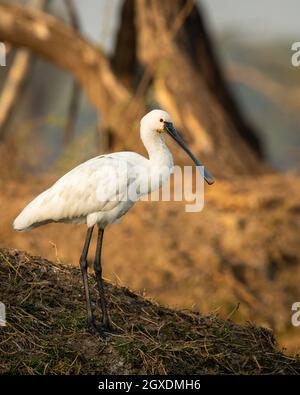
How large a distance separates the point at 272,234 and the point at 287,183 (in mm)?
1192

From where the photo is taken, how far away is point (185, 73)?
18.9 meters

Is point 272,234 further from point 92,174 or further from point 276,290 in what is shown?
point 92,174

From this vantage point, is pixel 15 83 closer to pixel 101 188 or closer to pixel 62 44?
pixel 62 44

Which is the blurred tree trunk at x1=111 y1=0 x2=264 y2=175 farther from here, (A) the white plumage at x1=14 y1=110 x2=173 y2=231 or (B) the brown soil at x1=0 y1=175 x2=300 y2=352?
(A) the white plumage at x1=14 y1=110 x2=173 y2=231

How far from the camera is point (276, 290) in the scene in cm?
1574

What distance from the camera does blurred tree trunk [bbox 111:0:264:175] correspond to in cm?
1859

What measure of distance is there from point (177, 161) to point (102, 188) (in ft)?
26.9

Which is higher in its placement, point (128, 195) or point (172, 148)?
point (172, 148)

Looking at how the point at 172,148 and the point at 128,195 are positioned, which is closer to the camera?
the point at 128,195

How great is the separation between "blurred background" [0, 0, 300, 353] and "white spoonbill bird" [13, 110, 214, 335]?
13.7 feet

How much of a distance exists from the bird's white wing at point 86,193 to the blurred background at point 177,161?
13.7 feet

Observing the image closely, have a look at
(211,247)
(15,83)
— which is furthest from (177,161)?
(15,83)
